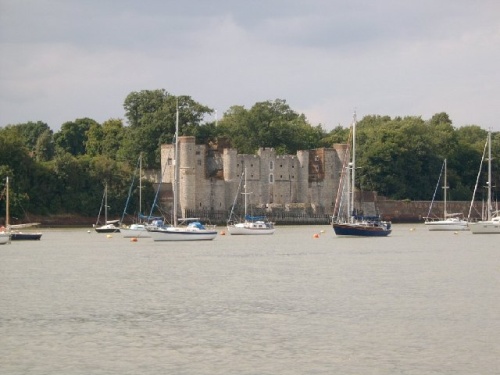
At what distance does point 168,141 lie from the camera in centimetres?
10738

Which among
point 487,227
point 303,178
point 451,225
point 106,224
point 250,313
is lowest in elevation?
point 250,313

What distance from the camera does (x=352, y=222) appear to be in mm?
72750

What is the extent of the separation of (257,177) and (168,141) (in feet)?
31.7

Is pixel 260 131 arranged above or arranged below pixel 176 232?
above

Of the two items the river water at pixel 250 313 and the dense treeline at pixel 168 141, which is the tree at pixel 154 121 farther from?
the river water at pixel 250 313

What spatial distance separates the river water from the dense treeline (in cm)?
3897

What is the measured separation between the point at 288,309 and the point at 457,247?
33.4 m

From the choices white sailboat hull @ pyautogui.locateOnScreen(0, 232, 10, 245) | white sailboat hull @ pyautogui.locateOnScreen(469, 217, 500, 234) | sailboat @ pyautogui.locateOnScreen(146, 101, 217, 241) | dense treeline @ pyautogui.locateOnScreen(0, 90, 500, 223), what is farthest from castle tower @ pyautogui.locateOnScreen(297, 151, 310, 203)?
white sailboat hull @ pyautogui.locateOnScreen(0, 232, 10, 245)

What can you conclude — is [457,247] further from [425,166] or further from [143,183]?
[425,166]

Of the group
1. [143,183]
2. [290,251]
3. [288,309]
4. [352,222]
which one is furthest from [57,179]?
[288,309]

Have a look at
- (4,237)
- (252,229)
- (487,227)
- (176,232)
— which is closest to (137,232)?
(252,229)

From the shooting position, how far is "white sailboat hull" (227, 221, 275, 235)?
79500mm

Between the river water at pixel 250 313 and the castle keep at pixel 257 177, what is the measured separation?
45029 mm

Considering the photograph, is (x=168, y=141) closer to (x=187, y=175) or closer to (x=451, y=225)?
(x=187, y=175)
